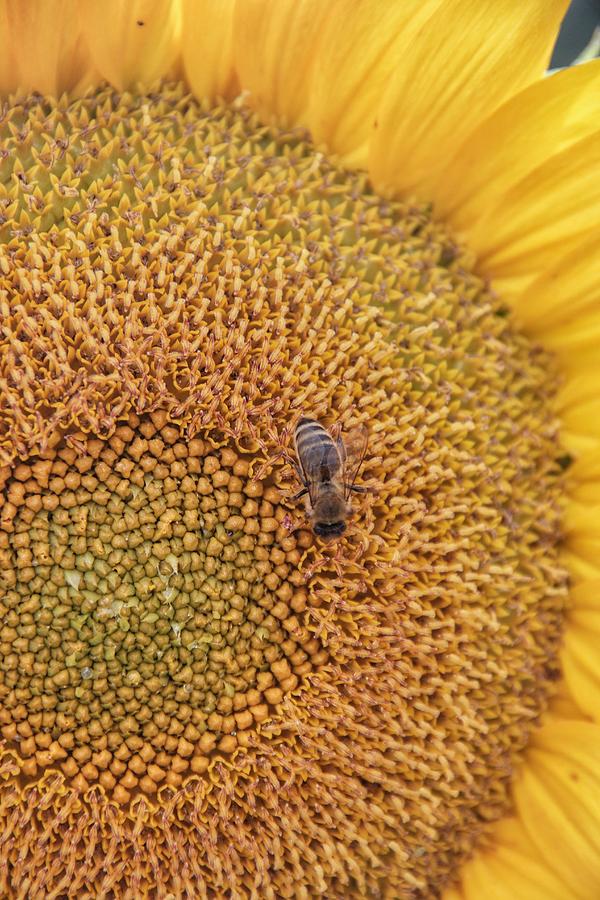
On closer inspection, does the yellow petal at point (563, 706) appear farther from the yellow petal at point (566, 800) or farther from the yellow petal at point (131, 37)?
the yellow petal at point (131, 37)

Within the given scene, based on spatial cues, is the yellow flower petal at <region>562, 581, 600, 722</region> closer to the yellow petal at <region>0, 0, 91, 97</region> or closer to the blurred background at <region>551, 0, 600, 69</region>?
the blurred background at <region>551, 0, 600, 69</region>

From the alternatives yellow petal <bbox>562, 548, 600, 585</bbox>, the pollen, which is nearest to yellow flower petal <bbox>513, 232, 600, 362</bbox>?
the pollen

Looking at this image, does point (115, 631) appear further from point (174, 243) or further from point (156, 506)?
point (174, 243)

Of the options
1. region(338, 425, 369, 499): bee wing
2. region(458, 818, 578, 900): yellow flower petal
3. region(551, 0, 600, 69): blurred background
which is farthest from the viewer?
region(551, 0, 600, 69): blurred background

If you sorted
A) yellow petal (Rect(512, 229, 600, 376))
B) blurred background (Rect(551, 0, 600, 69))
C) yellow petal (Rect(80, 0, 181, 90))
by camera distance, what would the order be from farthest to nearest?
blurred background (Rect(551, 0, 600, 69))
yellow petal (Rect(512, 229, 600, 376))
yellow petal (Rect(80, 0, 181, 90))

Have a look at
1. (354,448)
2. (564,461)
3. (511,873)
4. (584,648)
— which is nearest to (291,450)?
(354,448)

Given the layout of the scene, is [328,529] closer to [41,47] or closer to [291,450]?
[291,450]

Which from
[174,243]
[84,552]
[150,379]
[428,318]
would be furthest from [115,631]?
[428,318]

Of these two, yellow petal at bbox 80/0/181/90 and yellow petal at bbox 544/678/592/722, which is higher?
yellow petal at bbox 80/0/181/90
